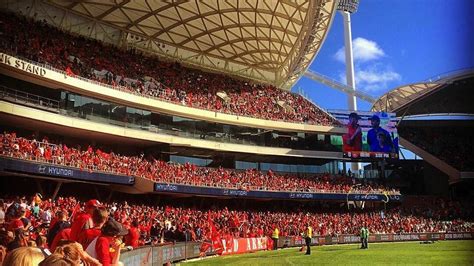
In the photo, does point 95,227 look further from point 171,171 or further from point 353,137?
point 353,137

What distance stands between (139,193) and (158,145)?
6.19 m

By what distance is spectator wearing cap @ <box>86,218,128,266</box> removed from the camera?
237 inches

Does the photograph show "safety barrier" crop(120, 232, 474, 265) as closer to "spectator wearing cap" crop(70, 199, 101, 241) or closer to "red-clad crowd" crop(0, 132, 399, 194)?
"spectator wearing cap" crop(70, 199, 101, 241)

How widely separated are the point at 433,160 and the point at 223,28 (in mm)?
29207

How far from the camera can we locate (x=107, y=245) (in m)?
6.10

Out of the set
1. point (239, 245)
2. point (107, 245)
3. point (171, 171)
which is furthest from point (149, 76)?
point (107, 245)

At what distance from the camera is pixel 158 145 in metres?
42.4

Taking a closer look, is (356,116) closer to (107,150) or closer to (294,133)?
(294,133)

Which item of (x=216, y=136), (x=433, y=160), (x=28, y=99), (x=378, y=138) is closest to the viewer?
(x=28, y=99)

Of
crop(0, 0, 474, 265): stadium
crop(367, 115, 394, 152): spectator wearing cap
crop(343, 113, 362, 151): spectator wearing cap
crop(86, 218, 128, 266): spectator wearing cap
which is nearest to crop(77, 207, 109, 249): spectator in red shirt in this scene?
crop(86, 218, 128, 266): spectator wearing cap

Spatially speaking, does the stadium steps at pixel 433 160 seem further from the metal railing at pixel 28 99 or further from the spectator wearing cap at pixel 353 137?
the metal railing at pixel 28 99

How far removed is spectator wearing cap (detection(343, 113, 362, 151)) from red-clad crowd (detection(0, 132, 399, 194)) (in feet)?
12.3

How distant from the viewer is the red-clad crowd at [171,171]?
28.6m

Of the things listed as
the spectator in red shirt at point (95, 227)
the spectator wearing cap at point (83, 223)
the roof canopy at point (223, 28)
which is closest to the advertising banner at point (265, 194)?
the roof canopy at point (223, 28)
